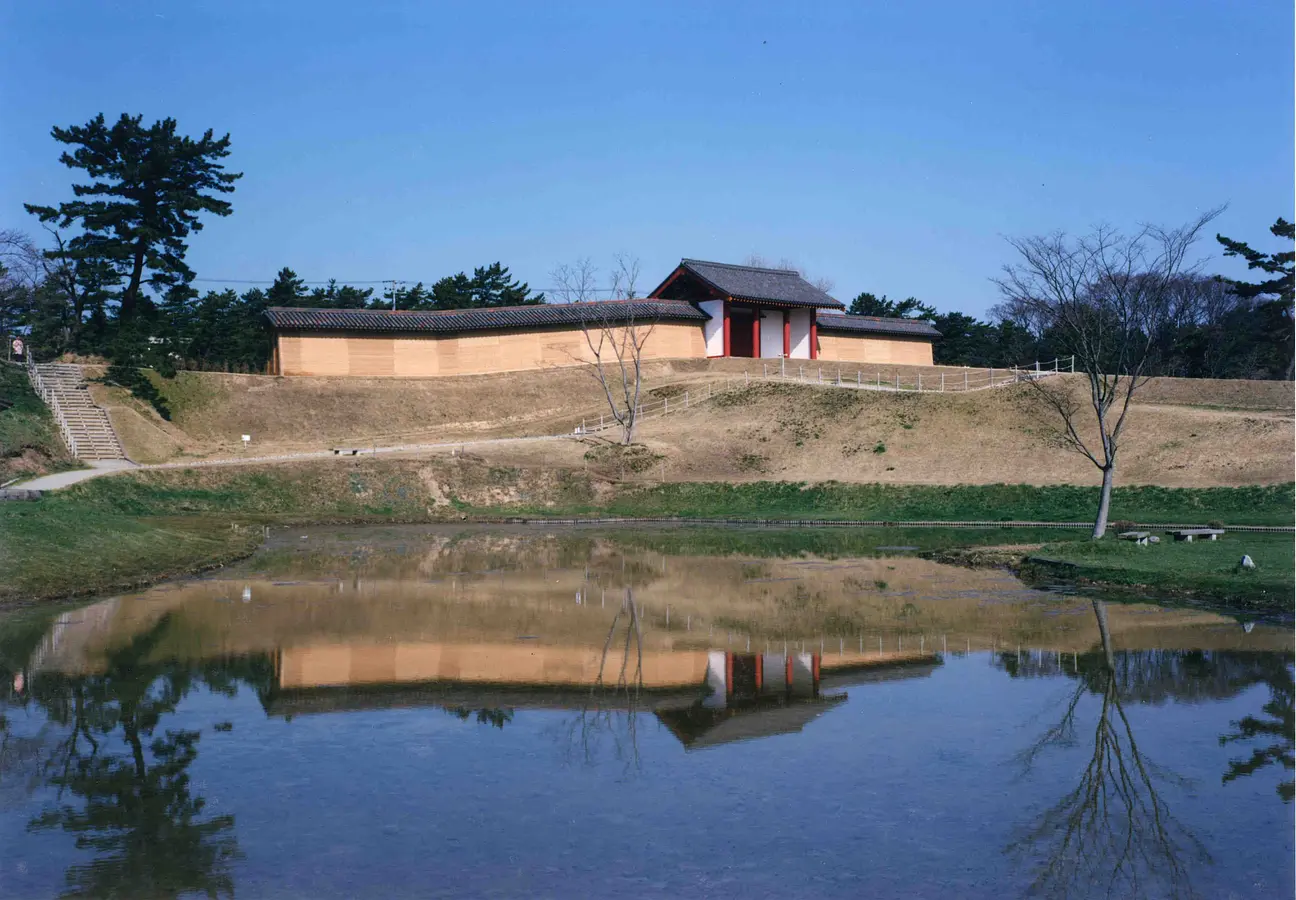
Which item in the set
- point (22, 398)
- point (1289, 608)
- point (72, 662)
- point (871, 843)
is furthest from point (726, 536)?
point (22, 398)

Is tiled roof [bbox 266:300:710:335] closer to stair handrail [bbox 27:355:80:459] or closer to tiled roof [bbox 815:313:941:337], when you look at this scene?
tiled roof [bbox 815:313:941:337]

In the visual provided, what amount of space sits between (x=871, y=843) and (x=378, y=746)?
4.85 meters

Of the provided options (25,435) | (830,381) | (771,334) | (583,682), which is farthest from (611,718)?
(771,334)

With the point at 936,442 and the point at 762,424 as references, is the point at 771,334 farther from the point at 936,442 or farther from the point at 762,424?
the point at 936,442

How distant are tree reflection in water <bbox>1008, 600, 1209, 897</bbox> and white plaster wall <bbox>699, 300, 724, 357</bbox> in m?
48.4

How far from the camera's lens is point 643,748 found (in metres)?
10.5

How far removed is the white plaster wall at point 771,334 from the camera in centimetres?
6062

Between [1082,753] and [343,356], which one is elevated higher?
[343,356]

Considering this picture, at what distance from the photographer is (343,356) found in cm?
5544

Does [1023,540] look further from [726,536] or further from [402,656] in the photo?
[402,656]

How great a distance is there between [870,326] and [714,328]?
1132cm

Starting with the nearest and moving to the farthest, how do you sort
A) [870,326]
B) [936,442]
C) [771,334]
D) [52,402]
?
1. [52,402]
2. [936,442]
3. [771,334]
4. [870,326]

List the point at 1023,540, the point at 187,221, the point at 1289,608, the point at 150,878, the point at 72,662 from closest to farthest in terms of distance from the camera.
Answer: the point at 150,878 < the point at 72,662 < the point at 1289,608 < the point at 1023,540 < the point at 187,221

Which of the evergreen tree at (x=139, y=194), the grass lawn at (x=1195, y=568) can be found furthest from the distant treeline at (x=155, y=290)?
the grass lawn at (x=1195, y=568)
